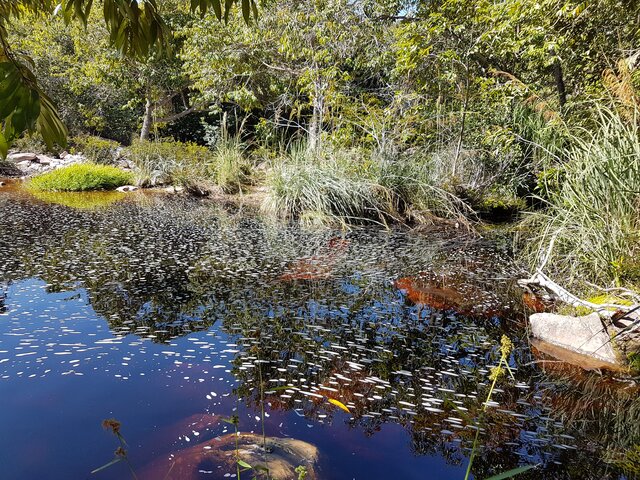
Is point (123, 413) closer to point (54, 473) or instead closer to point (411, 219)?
point (54, 473)

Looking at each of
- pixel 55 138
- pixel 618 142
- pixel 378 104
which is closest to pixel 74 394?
pixel 55 138

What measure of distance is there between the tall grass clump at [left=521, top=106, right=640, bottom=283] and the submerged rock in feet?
6.98

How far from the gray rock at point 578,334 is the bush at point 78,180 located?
28.7 feet

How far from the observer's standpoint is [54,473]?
1.25 meters

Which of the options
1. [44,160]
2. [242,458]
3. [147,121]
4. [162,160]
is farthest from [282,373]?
[147,121]

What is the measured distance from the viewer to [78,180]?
888 centimetres

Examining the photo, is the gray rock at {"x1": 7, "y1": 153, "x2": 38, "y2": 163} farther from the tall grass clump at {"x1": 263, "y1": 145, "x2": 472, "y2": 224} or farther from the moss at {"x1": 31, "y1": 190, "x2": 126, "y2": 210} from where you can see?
the tall grass clump at {"x1": 263, "y1": 145, "x2": 472, "y2": 224}

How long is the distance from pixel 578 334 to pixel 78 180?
29.7 feet

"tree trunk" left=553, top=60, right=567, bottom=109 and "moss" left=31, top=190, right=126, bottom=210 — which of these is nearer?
"tree trunk" left=553, top=60, right=567, bottom=109

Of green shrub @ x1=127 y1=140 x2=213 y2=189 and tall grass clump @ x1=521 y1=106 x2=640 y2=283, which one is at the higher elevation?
green shrub @ x1=127 y1=140 x2=213 y2=189

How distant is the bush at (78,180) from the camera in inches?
345

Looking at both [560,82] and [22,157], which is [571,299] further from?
[22,157]

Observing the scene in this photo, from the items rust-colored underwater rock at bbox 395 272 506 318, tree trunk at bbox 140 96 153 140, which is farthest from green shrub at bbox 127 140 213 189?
rust-colored underwater rock at bbox 395 272 506 318

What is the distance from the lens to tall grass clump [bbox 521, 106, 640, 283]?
2.63 metres
